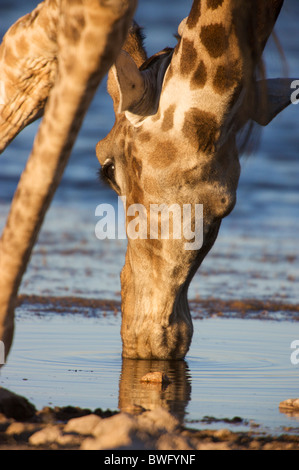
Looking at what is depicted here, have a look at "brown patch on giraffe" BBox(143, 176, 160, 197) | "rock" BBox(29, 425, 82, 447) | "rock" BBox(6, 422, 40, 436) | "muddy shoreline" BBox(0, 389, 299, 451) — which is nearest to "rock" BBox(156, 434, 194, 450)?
"muddy shoreline" BBox(0, 389, 299, 451)

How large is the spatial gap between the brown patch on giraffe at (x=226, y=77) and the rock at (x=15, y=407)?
51.7 inches

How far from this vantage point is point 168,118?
3262mm

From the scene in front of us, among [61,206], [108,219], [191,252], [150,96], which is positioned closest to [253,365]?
[191,252]

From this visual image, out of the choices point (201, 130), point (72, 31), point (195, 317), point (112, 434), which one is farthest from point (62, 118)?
point (195, 317)

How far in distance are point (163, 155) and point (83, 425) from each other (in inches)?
48.8

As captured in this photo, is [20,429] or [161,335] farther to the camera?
Result: [161,335]

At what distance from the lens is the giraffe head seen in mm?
3164

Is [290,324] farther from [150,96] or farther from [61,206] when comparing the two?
[61,206]

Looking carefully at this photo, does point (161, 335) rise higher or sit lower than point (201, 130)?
lower

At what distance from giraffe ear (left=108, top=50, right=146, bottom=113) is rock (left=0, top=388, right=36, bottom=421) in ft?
3.60

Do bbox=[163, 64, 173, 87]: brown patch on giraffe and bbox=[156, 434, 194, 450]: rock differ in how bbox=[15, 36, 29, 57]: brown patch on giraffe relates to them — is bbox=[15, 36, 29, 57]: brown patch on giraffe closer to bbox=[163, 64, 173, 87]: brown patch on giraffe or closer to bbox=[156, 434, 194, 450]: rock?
bbox=[163, 64, 173, 87]: brown patch on giraffe

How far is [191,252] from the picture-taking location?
3412 mm

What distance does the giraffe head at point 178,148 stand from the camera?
125 inches

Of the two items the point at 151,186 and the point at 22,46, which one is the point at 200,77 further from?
the point at 22,46
